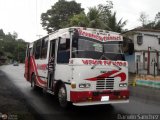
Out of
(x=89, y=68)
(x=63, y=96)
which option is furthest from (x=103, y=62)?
(x=63, y=96)

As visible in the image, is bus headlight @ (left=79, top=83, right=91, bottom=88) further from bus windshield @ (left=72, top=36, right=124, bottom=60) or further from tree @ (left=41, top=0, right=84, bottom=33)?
tree @ (left=41, top=0, right=84, bottom=33)

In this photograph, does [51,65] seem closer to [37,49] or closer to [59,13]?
[37,49]

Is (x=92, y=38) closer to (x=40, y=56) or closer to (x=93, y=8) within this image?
(x=40, y=56)

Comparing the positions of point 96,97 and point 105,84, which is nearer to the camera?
point 96,97

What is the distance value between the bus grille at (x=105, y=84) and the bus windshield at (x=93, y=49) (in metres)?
0.80

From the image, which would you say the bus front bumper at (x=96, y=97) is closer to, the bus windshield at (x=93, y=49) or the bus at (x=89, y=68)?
the bus at (x=89, y=68)

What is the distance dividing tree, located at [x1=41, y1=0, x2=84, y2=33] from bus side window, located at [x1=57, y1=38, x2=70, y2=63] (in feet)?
190

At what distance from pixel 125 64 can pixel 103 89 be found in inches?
51.9

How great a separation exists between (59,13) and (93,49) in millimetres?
61757

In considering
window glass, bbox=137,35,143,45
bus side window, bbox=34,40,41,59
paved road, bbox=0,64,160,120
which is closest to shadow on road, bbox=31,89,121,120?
paved road, bbox=0,64,160,120

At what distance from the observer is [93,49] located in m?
9.69

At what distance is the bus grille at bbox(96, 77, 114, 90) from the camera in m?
9.50

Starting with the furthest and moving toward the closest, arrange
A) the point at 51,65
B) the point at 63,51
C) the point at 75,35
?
1. the point at 51,65
2. the point at 63,51
3. the point at 75,35

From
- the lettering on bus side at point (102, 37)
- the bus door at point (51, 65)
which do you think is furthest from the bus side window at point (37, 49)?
the lettering on bus side at point (102, 37)
